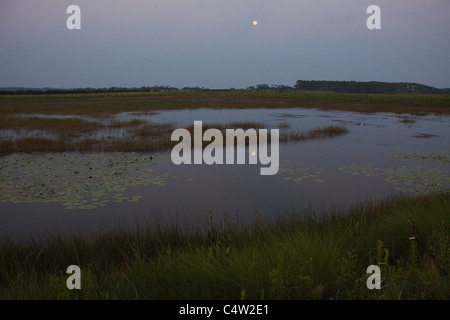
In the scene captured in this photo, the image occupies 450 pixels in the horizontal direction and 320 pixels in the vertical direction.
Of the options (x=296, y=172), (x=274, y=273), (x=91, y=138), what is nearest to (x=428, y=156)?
(x=296, y=172)

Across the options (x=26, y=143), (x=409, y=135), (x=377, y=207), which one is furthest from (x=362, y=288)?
(x=409, y=135)

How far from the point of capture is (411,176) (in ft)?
30.2

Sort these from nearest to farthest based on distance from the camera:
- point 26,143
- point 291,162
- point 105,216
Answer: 1. point 105,216
2. point 291,162
3. point 26,143

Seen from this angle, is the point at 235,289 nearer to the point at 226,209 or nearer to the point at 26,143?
the point at 226,209

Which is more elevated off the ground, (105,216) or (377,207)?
(377,207)

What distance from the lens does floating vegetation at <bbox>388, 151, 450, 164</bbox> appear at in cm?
1152

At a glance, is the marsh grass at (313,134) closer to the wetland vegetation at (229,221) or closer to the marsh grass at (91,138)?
the marsh grass at (91,138)

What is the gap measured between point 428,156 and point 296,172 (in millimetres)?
6594

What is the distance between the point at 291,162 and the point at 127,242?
786cm

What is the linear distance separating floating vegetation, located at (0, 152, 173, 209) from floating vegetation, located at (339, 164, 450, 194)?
6881mm

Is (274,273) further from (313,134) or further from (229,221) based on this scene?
(313,134)
